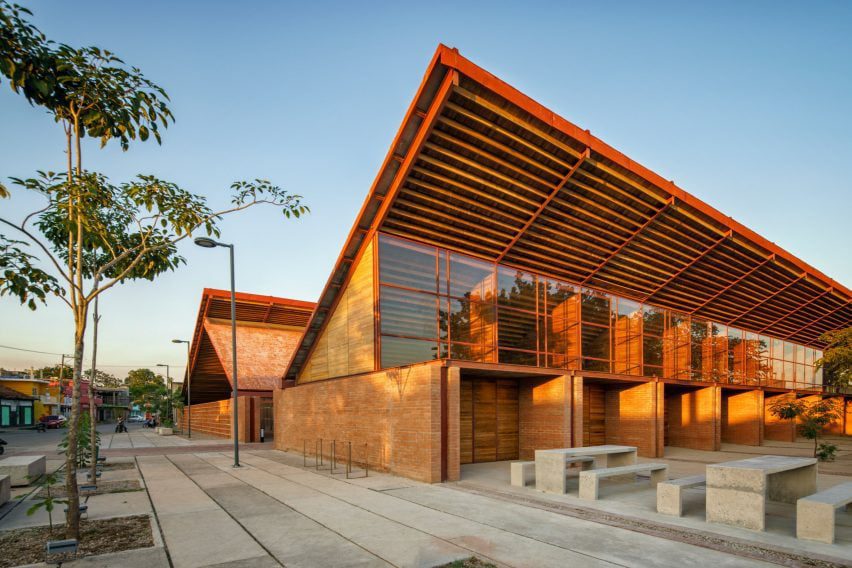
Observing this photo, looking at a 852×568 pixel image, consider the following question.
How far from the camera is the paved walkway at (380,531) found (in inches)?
277

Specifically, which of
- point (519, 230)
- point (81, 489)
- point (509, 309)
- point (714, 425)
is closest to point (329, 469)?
point (81, 489)

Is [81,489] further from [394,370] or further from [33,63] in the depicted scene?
[33,63]

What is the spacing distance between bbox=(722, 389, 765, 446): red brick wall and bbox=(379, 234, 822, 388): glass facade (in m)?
1.43

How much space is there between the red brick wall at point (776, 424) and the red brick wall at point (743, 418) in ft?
10.8

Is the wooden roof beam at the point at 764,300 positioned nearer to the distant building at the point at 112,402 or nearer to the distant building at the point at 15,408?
the distant building at the point at 15,408

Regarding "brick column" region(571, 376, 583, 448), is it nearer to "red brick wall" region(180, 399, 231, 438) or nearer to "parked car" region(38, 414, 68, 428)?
"red brick wall" region(180, 399, 231, 438)

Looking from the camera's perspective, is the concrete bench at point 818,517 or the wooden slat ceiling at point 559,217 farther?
the wooden slat ceiling at point 559,217

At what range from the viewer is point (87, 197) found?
27.2 feet

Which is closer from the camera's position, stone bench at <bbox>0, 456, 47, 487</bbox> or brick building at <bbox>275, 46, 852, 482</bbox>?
stone bench at <bbox>0, 456, 47, 487</bbox>

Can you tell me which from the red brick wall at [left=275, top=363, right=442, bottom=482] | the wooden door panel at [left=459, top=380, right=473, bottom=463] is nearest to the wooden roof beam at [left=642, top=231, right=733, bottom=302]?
the wooden door panel at [left=459, top=380, right=473, bottom=463]

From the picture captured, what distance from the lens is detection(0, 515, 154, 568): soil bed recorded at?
7328mm

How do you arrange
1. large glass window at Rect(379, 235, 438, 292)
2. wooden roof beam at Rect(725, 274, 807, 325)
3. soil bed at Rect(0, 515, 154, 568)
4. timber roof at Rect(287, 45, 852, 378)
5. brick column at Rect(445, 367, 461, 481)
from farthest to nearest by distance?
1. wooden roof beam at Rect(725, 274, 807, 325)
2. large glass window at Rect(379, 235, 438, 292)
3. timber roof at Rect(287, 45, 852, 378)
4. brick column at Rect(445, 367, 461, 481)
5. soil bed at Rect(0, 515, 154, 568)

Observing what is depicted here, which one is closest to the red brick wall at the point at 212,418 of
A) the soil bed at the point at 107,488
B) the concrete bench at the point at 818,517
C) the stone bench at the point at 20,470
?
the stone bench at the point at 20,470

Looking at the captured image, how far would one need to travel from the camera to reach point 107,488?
42.8 feet
